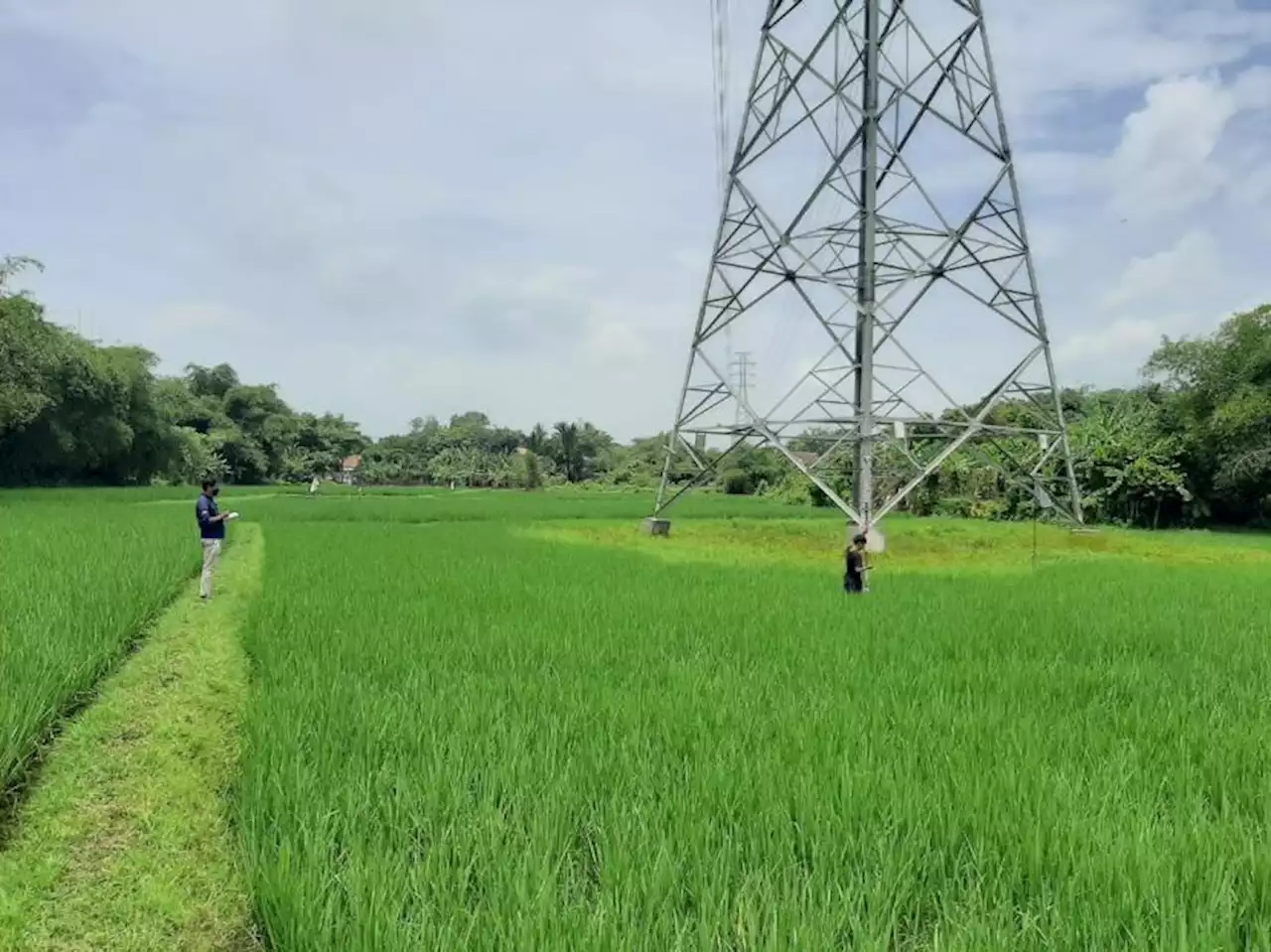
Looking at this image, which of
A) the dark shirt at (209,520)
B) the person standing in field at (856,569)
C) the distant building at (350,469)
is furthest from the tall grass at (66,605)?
the distant building at (350,469)

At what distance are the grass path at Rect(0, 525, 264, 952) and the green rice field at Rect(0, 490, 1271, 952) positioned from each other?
6.1 inches

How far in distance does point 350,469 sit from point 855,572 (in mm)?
67866

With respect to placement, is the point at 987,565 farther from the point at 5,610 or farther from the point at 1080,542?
the point at 5,610

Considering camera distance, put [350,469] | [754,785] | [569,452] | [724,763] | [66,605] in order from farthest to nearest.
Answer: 1. [350,469]
2. [569,452]
3. [66,605]
4. [724,763]
5. [754,785]

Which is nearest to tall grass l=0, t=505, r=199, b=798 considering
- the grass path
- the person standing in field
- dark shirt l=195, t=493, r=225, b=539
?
the grass path

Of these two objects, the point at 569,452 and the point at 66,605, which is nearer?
the point at 66,605

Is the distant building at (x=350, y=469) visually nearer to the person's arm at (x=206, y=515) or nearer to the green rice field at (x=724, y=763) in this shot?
the person's arm at (x=206, y=515)

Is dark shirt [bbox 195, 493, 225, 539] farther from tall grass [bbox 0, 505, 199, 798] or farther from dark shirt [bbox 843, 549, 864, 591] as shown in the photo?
dark shirt [bbox 843, 549, 864, 591]

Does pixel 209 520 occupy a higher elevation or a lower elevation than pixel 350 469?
lower

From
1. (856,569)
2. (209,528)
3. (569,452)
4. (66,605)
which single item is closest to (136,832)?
(66,605)

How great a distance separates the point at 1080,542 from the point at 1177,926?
536 inches

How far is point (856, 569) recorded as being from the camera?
8.77 metres

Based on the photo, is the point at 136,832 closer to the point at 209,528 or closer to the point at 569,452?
the point at 209,528

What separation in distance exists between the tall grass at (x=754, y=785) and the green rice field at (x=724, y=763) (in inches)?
0.5
